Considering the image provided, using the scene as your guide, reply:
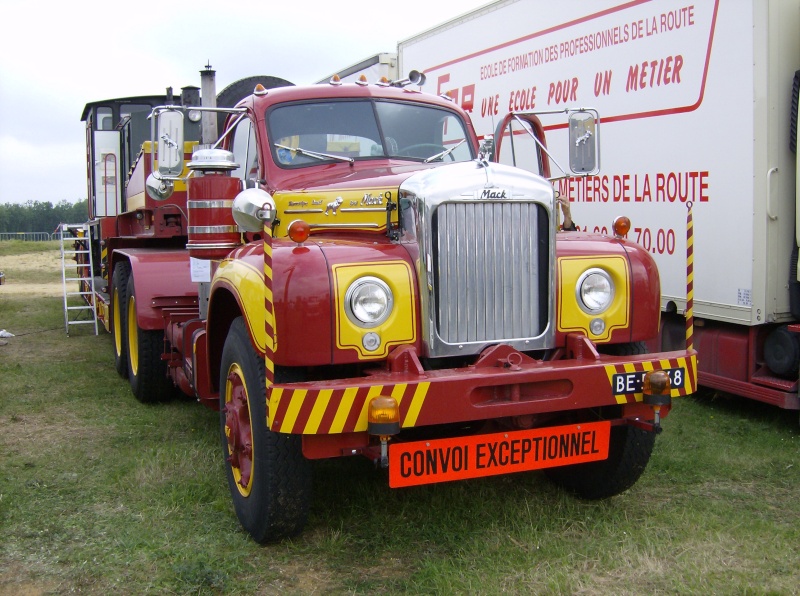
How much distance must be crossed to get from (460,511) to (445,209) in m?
1.61

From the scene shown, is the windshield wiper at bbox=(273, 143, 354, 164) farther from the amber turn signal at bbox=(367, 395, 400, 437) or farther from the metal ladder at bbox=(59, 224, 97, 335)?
the metal ladder at bbox=(59, 224, 97, 335)

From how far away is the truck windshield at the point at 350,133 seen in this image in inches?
199

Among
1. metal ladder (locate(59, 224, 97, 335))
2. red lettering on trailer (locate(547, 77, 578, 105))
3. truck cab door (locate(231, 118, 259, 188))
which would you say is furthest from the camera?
metal ladder (locate(59, 224, 97, 335))

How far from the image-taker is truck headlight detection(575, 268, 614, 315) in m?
4.07

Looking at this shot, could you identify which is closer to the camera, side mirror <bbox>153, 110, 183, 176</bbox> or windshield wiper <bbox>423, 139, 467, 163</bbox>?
side mirror <bbox>153, 110, 183, 176</bbox>

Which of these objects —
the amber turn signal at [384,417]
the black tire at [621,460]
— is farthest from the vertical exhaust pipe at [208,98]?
the black tire at [621,460]

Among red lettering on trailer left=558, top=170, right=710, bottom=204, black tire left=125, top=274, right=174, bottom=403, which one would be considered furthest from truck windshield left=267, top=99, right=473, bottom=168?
black tire left=125, top=274, right=174, bottom=403

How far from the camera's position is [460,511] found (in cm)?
436

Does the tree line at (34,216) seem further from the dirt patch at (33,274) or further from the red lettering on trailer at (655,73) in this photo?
the red lettering on trailer at (655,73)

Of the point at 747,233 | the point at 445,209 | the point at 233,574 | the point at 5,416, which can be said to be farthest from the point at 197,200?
the point at 747,233

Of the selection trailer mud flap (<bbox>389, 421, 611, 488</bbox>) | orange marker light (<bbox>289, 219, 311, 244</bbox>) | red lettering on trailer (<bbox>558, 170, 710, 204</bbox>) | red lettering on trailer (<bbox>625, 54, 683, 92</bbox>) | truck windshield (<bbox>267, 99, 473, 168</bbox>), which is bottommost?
trailer mud flap (<bbox>389, 421, 611, 488</bbox>)

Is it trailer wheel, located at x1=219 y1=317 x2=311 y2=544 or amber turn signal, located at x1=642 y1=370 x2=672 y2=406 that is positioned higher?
amber turn signal, located at x1=642 y1=370 x2=672 y2=406

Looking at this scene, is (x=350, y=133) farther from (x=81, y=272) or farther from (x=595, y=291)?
(x=81, y=272)

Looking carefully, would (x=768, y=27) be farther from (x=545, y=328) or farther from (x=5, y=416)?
(x=5, y=416)
